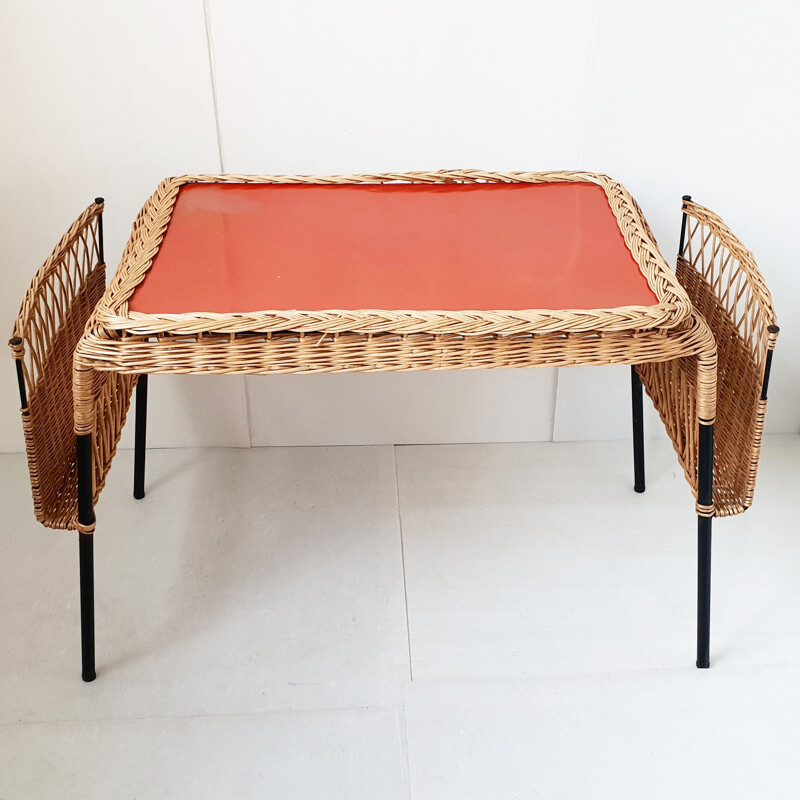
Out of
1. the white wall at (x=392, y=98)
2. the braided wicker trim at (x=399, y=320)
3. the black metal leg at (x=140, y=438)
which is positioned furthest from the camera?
the black metal leg at (x=140, y=438)

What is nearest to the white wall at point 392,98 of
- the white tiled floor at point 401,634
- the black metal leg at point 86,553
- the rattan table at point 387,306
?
the rattan table at point 387,306

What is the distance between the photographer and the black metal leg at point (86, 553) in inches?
45.5

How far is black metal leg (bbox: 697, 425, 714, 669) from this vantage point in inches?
46.5

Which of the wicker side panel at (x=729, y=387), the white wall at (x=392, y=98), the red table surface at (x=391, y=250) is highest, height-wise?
the white wall at (x=392, y=98)

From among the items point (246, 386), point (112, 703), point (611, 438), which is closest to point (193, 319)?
point (112, 703)

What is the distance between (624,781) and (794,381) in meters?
1.04

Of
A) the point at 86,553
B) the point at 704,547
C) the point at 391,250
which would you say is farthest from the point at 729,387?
the point at 86,553

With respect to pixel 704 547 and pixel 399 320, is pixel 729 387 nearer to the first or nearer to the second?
pixel 704 547

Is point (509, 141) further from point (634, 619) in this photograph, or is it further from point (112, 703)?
point (112, 703)

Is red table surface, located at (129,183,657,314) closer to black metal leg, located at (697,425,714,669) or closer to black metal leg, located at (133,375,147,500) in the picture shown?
black metal leg, located at (697,425,714,669)

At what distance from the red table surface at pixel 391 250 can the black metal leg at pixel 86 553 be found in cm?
22

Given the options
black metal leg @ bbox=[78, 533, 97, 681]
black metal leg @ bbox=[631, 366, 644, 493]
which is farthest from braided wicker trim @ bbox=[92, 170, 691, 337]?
black metal leg @ bbox=[631, 366, 644, 493]

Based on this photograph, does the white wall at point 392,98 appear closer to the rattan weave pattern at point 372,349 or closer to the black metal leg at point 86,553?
the rattan weave pattern at point 372,349

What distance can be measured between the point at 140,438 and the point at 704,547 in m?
0.99
